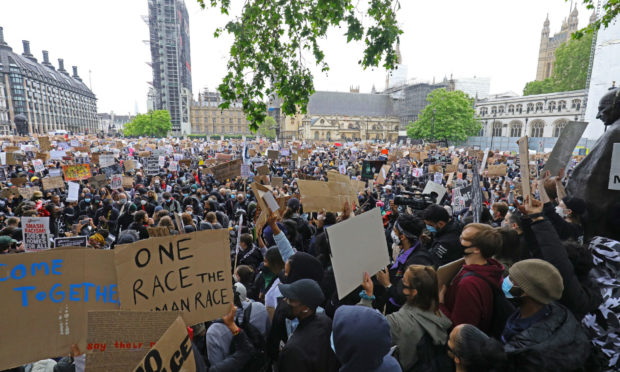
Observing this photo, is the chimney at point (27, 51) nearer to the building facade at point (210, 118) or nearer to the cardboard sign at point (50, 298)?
the building facade at point (210, 118)

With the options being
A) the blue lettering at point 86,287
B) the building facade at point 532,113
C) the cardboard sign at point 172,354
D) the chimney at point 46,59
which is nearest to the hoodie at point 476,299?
the cardboard sign at point 172,354

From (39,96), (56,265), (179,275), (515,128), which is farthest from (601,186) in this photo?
(39,96)

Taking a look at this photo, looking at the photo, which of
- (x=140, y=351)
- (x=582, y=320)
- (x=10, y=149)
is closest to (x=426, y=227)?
(x=582, y=320)

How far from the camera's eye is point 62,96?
95.1m

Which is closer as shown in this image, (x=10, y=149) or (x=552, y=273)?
(x=552, y=273)

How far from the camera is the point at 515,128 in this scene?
5688 centimetres

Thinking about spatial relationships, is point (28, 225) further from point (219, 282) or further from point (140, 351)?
point (140, 351)

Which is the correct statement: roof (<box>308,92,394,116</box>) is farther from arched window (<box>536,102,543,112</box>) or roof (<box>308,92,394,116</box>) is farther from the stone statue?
the stone statue

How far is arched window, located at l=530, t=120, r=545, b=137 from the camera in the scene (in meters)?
52.8

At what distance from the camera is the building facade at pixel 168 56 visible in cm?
8069

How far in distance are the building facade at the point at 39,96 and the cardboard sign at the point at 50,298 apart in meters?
95.4

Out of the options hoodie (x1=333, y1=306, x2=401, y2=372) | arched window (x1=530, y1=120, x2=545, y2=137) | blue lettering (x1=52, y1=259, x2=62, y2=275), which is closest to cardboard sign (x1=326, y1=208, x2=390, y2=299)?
hoodie (x1=333, y1=306, x2=401, y2=372)

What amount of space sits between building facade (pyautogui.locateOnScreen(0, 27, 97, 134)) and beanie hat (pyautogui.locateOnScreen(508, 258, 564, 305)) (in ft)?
320

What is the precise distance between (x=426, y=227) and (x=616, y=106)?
2406 millimetres
